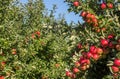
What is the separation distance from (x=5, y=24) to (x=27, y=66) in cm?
204

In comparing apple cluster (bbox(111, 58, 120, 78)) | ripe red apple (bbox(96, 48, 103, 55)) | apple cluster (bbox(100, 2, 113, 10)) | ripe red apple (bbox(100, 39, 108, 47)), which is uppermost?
apple cluster (bbox(100, 2, 113, 10))

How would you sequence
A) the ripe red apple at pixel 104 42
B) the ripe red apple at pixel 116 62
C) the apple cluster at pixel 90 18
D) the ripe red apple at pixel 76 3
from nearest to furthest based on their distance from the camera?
the ripe red apple at pixel 116 62 → the ripe red apple at pixel 104 42 → the apple cluster at pixel 90 18 → the ripe red apple at pixel 76 3

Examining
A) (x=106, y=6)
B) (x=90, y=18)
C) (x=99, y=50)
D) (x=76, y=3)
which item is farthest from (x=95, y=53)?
(x=76, y=3)

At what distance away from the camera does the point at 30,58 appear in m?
9.96

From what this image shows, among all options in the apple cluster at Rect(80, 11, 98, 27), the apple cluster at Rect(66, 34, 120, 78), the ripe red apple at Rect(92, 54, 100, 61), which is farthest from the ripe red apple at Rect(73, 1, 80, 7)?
the ripe red apple at Rect(92, 54, 100, 61)

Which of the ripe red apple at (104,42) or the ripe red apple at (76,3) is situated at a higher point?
the ripe red apple at (76,3)

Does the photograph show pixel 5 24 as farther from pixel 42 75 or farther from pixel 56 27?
pixel 56 27

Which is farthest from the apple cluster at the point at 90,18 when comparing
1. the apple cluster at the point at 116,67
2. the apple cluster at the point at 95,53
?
the apple cluster at the point at 116,67

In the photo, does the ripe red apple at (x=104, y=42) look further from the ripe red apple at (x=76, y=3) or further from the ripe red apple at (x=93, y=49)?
the ripe red apple at (x=76, y=3)

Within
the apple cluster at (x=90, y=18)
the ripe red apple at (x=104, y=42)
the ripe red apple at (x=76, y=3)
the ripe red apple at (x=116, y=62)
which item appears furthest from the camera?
the ripe red apple at (x=76, y=3)

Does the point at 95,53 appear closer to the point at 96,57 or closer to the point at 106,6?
the point at 96,57

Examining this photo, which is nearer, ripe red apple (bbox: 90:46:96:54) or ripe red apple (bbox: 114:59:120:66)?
ripe red apple (bbox: 114:59:120:66)

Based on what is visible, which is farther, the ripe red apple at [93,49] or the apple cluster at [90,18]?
the apple cluster at [90,18]

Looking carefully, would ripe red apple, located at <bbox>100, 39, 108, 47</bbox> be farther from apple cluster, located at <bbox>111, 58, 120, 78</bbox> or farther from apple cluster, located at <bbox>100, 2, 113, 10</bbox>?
apple cluster, located at <bbox>100, 2, 113, 10</bbox>
